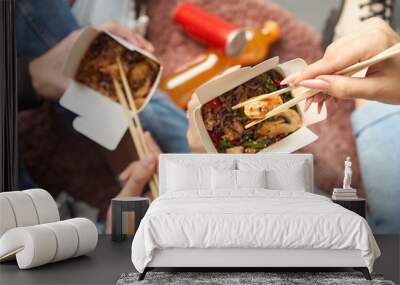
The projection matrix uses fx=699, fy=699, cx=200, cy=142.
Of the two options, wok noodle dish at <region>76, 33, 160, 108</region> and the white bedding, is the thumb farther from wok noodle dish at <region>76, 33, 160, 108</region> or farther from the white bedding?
wok noodle dish at <region>76, 33, 160, 108</region>

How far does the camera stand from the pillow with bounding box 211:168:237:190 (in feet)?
19.2

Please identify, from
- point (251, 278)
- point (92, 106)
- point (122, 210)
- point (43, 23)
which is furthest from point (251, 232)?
point (43, 23)

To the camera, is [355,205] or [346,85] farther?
[355,205]

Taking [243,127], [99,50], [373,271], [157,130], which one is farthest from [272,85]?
[373,271]

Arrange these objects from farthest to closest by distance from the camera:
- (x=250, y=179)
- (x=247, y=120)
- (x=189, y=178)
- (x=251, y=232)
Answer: (x=247, y=120) < (x=189, y=178) < (x=250, y=179) < (x=251, y=232)

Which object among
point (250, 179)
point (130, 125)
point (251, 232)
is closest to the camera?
point (251, 232)

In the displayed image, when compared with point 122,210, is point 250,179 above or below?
above

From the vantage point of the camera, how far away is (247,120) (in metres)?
6.40

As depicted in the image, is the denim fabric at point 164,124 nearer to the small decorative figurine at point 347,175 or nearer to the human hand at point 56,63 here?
the human hand at point 56,63

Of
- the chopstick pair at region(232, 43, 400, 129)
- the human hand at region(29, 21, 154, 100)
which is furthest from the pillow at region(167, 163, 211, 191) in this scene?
the human hand at region(29, 21, 154, 100)

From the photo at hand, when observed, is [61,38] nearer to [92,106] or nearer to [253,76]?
[92,106]

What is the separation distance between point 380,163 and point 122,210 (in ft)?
7.92

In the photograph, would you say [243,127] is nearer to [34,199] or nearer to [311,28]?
[311,28]

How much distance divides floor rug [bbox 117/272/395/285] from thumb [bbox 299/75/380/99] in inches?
60.7
